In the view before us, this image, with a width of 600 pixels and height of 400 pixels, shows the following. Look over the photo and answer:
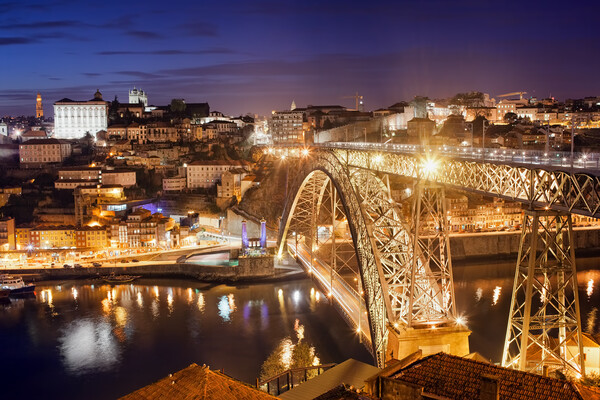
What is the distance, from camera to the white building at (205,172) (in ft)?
95.5

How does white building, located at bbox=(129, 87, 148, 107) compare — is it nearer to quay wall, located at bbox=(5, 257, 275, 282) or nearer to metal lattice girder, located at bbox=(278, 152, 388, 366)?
quay wall, located at bbox=(5, 257, 275, 282)

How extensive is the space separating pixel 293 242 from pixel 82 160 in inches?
672

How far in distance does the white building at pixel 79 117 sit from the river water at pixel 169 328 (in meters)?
20.4

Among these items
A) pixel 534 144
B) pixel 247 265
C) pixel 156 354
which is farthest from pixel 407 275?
pixel 534 144

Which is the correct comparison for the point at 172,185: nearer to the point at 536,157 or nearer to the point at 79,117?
the point at 79,117

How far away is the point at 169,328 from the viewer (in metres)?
14.9

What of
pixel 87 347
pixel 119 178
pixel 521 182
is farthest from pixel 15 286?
pixel 521 182

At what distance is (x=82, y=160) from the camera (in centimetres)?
3369

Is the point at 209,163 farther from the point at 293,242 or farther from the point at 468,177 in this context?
the point at 468,177

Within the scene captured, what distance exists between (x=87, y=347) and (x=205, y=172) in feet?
53.3

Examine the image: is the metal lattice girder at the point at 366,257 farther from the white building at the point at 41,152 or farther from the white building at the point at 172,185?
the white building at the point at 41,152

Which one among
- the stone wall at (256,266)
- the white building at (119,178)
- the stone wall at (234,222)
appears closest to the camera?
the stone wall at (256,266)

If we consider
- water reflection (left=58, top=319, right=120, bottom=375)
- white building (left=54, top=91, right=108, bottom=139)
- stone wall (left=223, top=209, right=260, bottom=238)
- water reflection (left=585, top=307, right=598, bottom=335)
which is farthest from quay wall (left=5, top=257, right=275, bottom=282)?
white building (left=54, top=91, right=108, bottom=139)

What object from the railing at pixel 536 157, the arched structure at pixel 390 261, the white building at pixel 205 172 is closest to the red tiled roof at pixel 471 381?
the railing at pixel 536 157
